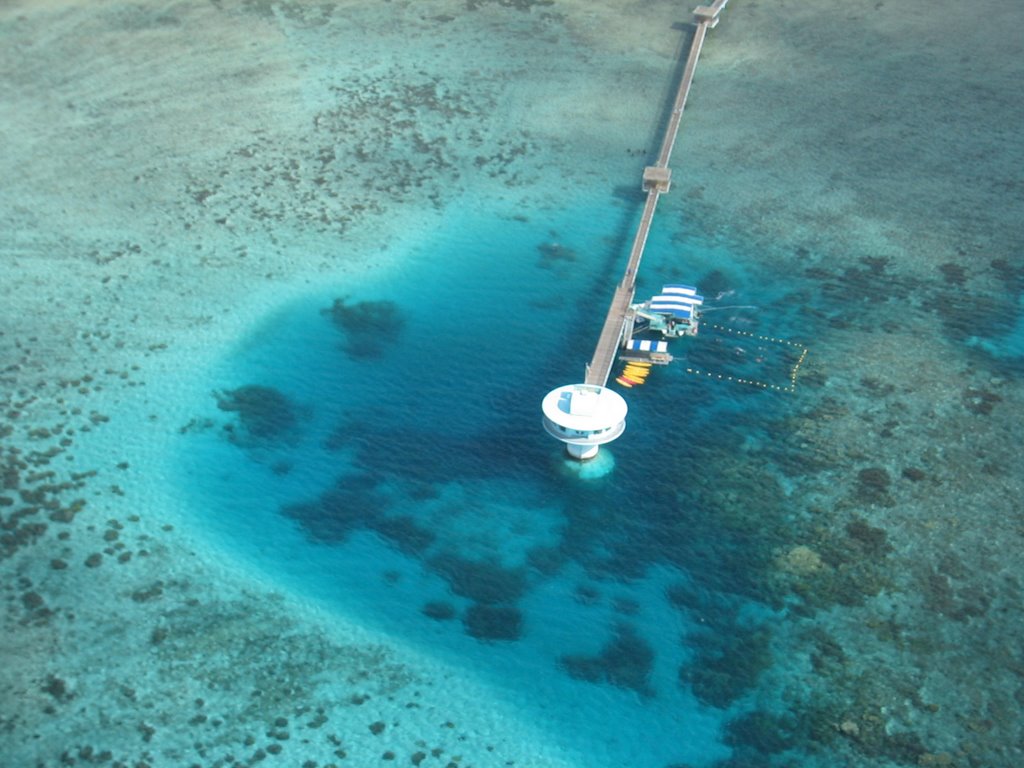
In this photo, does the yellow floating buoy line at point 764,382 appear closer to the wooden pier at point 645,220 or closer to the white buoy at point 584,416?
the wooden pier at point 645,220

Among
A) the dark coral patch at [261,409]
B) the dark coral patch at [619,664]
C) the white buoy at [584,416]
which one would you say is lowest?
the dark coral patch at [619,664]

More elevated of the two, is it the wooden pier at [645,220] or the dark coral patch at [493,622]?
the wooden pier at [645,220]

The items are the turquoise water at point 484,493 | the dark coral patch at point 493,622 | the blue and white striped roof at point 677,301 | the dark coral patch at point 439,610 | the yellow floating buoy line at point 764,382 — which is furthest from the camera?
the blue and white striped roof at point 677,301

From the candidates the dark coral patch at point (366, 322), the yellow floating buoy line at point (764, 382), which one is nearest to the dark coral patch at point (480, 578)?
the dark coral patch at point (366, 322)

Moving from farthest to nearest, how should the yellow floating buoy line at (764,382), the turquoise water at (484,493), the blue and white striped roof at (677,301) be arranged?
the blue and white striped roof at (677,301)
the yellow floating buoy line at (764,382)
the turquoise water at (484,493)

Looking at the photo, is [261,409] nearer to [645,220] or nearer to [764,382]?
[764,382]

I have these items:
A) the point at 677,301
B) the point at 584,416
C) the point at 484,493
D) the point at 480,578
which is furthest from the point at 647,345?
the point at 480,578
